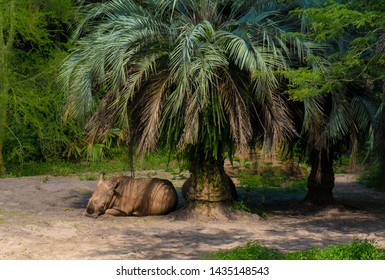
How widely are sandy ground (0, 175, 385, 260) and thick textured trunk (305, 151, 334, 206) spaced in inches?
12.2

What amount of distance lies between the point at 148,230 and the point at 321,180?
4.05 metres

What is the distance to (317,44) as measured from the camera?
12.0 meters

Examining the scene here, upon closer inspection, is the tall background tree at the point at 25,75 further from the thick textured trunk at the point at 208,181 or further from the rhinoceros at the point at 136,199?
the thick textured trunk at the point at 208,181

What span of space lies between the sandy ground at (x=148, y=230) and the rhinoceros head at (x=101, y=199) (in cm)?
24

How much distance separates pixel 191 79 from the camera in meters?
11.4

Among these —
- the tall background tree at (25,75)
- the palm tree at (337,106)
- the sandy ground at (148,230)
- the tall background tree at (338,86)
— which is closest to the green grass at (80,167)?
the tall background tree at (25,75)

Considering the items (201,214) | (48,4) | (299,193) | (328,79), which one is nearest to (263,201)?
(299,193)

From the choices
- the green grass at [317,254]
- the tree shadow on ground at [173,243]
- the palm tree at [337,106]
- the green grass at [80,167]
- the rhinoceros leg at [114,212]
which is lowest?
the tree shadow on ground at [173,243]

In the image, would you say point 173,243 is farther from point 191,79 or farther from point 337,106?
point 337,106

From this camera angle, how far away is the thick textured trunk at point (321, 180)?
13.8 metres

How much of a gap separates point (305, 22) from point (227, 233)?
356 centimetres

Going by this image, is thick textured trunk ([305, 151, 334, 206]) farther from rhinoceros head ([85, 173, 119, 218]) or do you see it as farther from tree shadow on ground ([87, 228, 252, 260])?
rhinoceros head ([85, 173, 119, 218])

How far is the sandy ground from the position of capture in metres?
9.55

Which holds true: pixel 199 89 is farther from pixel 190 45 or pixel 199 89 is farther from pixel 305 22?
pixel 305 22
